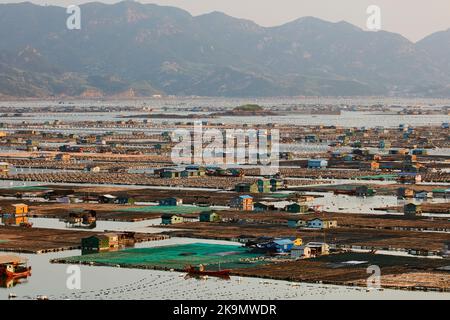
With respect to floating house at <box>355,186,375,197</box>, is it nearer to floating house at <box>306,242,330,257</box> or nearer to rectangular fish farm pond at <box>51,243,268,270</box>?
rectangular fish farm pond at <box>51,243,268,270</box>

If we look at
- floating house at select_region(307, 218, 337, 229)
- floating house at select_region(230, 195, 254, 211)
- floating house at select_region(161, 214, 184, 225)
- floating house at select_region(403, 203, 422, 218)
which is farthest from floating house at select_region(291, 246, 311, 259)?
floating house at select_region(230, 195, 254, 211)

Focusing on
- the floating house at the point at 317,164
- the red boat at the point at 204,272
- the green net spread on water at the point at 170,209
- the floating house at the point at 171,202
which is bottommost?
the red boat at the point at 204,272

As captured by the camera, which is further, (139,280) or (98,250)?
(98,250)

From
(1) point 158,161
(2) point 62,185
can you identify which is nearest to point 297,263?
(2) point 62,185

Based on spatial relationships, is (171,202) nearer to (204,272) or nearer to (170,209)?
(170,209)

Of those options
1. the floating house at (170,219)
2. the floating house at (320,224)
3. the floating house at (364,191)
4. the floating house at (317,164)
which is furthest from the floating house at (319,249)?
the floating house at (317,164)

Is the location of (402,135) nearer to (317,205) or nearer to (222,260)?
(317,205)

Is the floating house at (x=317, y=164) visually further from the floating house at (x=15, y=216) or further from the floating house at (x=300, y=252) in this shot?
the floating house at (x=300, y=252)
